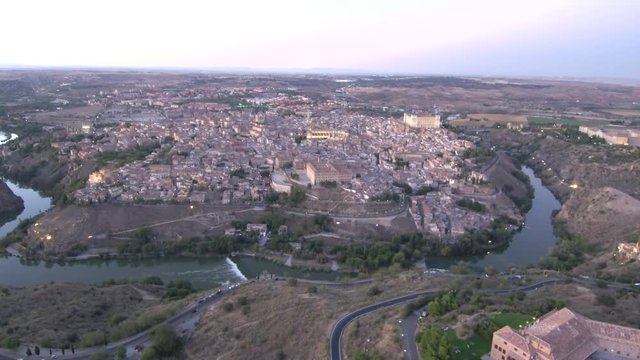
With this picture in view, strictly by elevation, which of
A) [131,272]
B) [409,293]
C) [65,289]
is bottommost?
[131,272]

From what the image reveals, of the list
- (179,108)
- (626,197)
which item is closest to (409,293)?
(626,197)

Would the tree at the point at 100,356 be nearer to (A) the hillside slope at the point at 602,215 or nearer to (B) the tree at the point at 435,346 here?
(B) the tree at the point at 435,346

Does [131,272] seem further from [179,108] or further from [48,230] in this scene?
[179,108]

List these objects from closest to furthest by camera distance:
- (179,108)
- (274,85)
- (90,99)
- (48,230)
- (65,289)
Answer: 1. (65,289)
2. (48,230)
3. (179,108)
4. (90,99)
5. (274,85)

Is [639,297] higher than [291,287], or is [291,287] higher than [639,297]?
[639,297]

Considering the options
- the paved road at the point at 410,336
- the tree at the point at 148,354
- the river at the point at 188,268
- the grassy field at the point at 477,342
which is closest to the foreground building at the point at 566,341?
the grassy field at the point at 477,342

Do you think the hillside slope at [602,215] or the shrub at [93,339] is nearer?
the shrub at [93,339]

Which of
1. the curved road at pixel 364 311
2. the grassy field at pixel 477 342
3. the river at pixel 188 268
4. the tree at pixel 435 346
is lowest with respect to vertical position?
the river at pixel 188 268

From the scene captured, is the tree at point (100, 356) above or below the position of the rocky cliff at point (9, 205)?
above

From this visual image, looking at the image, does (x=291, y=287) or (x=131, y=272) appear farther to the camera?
(x=131, y=272)
